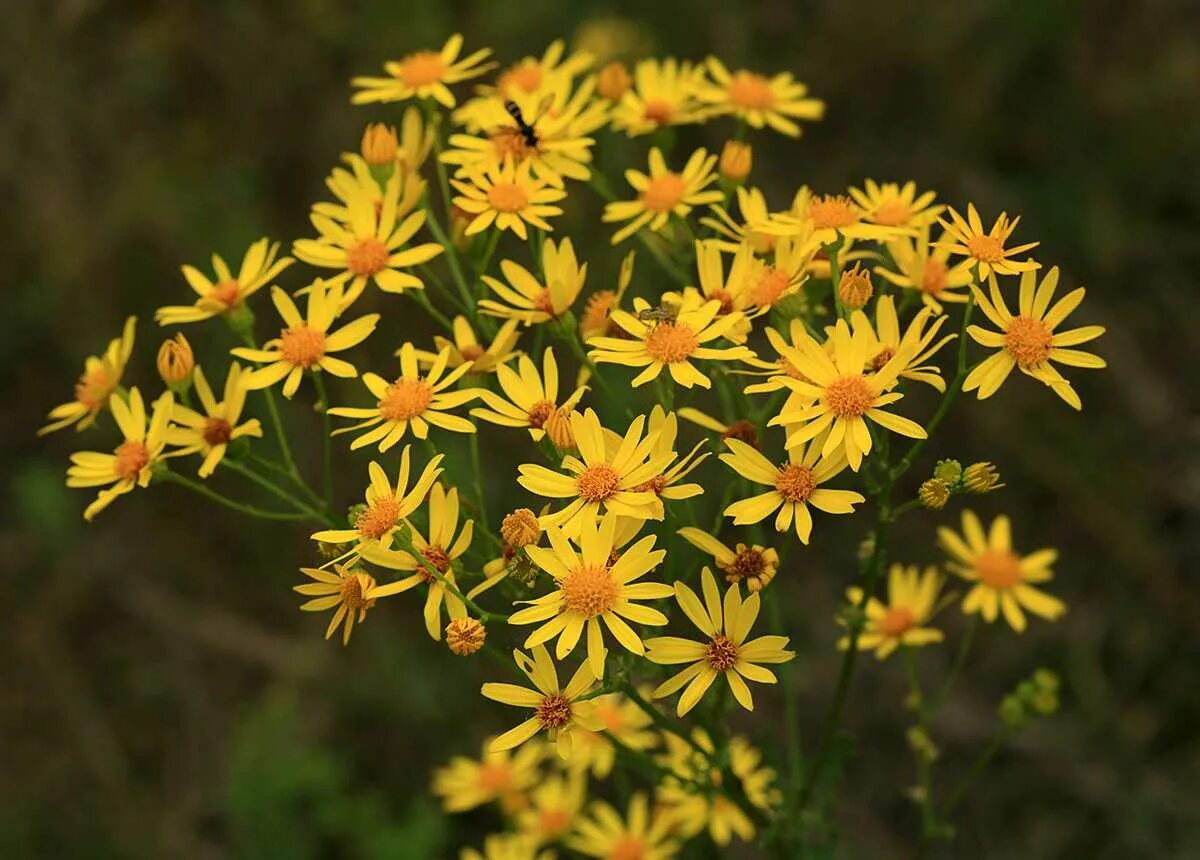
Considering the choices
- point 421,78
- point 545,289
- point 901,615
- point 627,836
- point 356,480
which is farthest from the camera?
point 356,480

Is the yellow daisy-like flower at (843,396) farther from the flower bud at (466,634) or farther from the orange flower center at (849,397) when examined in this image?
the flower bud at (466,634)

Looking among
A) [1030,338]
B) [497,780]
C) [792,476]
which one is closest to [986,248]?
[1030,338]

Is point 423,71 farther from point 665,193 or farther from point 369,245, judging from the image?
point 665,193

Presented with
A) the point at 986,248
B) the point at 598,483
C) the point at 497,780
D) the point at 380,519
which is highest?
the point at 986,248

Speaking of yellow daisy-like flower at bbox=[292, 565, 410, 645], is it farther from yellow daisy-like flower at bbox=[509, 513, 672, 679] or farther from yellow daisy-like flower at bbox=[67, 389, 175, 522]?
yellow daisy-like flower at bbox=[67, 389, 175, 522]

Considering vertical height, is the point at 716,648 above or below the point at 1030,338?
below

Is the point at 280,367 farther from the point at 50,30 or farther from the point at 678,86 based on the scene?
the point at 50,30
